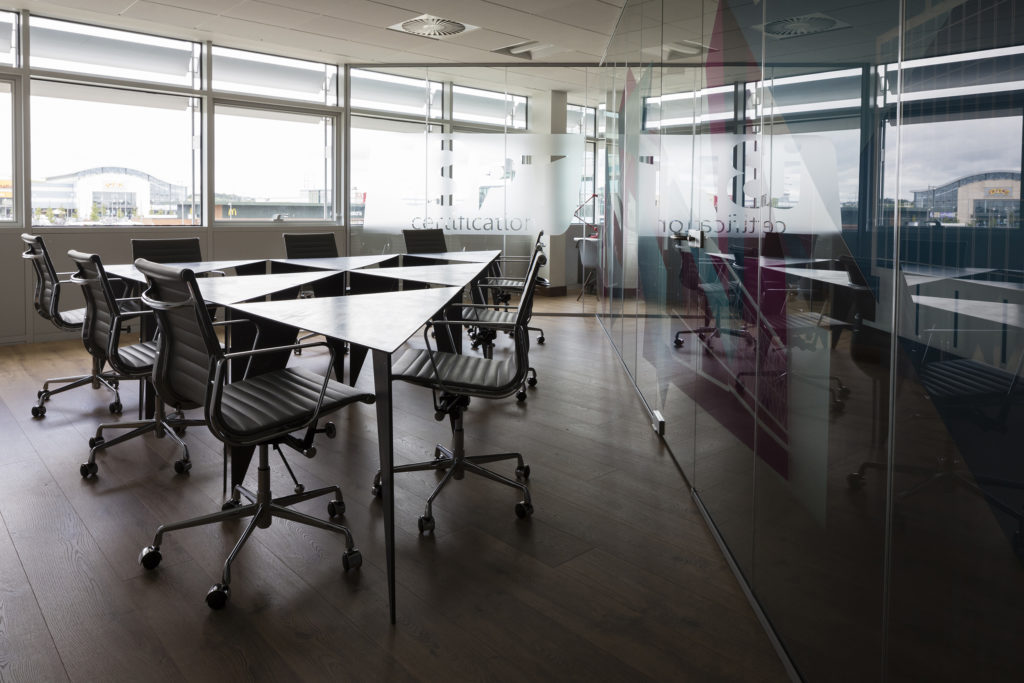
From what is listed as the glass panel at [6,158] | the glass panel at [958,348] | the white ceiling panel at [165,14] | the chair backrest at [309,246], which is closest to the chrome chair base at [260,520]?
the glass panel at [958,348]

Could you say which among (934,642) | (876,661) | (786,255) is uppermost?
(786,255)

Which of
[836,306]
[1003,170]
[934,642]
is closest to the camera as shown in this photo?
[1003,170]

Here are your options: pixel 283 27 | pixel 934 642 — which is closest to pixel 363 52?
pixel 283 27

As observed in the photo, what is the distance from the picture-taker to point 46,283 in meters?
4.69

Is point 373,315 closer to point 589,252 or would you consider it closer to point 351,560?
point 351,560

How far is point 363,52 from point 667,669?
768cm

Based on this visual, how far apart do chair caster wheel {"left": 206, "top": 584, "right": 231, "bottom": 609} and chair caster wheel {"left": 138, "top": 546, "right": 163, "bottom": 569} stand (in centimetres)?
36

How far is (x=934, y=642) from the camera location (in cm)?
128

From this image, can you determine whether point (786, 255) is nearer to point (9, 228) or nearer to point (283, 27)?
point (283, 27)

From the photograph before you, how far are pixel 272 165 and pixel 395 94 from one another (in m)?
1.69

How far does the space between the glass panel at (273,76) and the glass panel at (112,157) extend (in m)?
0.49

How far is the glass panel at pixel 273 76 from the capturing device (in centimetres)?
812

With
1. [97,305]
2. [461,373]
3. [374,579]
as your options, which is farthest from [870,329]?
[97,305]

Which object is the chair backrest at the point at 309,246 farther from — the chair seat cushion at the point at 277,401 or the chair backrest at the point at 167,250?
the chair seat cushion at the point at 277,401
